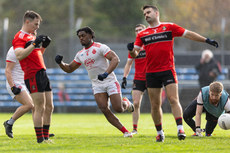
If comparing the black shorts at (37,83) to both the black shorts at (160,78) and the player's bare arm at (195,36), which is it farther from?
the player's bare arm at (195,36)

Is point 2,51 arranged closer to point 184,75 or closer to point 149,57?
point 184,75

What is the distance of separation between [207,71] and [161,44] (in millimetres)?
10411

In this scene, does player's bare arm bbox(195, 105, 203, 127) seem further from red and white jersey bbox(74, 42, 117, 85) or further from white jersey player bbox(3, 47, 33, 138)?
white jersey player bbox(3, 47, 33, 138)

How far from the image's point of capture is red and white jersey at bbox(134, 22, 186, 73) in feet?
27.2

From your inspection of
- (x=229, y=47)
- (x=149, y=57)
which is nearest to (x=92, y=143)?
(x=149, y=57)

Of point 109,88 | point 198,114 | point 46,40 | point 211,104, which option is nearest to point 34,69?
point 46,40

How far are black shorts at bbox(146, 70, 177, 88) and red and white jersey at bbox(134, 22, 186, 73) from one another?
0.07m

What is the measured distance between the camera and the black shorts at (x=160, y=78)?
8281 millimetres

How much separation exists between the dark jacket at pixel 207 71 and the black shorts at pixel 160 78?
997cm

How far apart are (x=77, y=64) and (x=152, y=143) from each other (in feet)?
7.35

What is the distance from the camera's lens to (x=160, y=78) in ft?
27.4

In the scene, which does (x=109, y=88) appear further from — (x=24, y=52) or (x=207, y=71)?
(x=207, y=71)

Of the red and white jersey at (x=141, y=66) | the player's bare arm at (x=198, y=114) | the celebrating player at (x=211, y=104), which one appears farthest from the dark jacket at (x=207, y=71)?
the player's bare arm at (x=198, y=114)

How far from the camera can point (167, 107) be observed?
20.2m
